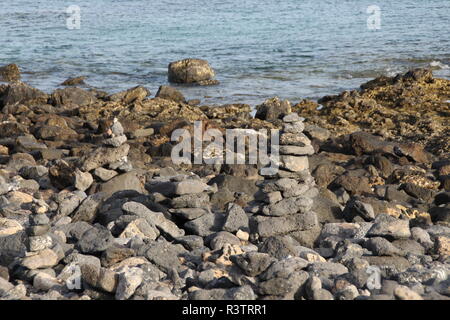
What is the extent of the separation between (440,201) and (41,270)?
733cm

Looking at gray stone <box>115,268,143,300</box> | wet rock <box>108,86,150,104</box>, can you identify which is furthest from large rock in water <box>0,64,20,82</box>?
gray stone <box>115,268,143,300</box>

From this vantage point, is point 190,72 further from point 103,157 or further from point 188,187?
point 188,187

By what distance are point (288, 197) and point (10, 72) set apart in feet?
78.6

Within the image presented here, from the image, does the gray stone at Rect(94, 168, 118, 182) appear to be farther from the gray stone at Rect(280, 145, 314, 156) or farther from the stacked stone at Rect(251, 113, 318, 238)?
the gray stone at Rect(280, 145, 314, 156)

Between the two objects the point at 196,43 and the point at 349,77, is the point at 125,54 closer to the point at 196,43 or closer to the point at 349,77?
the point at 196,43

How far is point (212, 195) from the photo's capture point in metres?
11.5

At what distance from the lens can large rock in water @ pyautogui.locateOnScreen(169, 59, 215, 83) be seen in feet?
92.5

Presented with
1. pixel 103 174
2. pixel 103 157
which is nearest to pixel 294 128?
pixel 103 157

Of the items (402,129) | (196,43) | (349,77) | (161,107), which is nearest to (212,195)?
(402,129)

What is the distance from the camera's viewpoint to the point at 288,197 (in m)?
9.88

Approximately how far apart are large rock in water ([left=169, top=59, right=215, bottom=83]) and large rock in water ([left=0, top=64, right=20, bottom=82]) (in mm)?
6920

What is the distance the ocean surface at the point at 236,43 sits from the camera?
92.7 feet

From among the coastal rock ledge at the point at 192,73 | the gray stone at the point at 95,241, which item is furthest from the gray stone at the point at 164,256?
the coastal rock ledge at the point at 192,73

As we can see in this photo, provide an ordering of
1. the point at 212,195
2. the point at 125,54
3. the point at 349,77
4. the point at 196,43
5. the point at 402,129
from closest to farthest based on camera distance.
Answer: the point at 212,195
the point at 402,129
the point at 349,77
the point at 125,54
the point at 196,43
